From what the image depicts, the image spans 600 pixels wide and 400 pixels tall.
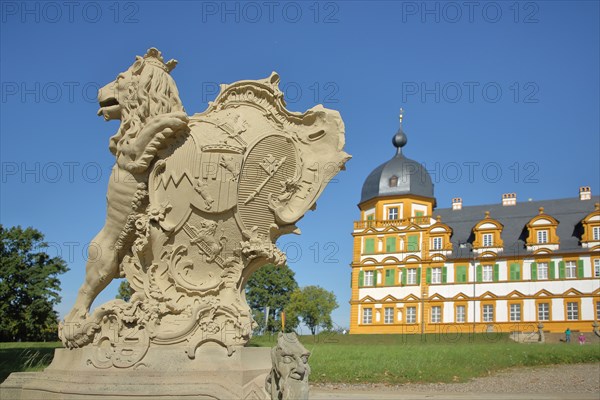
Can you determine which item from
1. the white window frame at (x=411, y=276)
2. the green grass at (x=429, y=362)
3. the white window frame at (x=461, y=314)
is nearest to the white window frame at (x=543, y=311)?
the white window frame at (x=461, y=314)

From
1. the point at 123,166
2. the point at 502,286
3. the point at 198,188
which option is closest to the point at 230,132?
the point at 198,188

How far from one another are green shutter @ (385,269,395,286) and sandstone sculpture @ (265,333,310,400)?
5125 cm

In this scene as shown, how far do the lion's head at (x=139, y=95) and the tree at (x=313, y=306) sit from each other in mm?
46185

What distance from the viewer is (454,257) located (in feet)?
180

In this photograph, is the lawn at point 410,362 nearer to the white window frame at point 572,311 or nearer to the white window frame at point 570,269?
the white window frame at point 572,311

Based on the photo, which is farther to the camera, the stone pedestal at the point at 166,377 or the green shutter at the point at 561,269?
the green shutter at the point at 561,269

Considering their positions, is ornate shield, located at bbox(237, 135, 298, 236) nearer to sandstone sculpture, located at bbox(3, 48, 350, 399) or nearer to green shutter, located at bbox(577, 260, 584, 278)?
sandstone sculpture, located at bbox(3, 48, 350, 399)

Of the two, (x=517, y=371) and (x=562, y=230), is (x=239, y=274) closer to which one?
(x=517, y=371)

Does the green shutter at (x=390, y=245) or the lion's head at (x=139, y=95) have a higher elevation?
the green shutter at (x=390, y=245)

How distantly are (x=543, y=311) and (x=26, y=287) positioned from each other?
128ft

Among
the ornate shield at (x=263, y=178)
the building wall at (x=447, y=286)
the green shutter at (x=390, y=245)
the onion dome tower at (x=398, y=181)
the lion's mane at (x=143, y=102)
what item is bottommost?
the ornate shield at (x=263, y=178)

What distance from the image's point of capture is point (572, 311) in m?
50.2

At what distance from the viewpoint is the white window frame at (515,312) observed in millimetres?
52156

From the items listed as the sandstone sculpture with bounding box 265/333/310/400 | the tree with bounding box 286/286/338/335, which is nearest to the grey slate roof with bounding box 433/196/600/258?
the tree with bounding box 286/286/338/335
